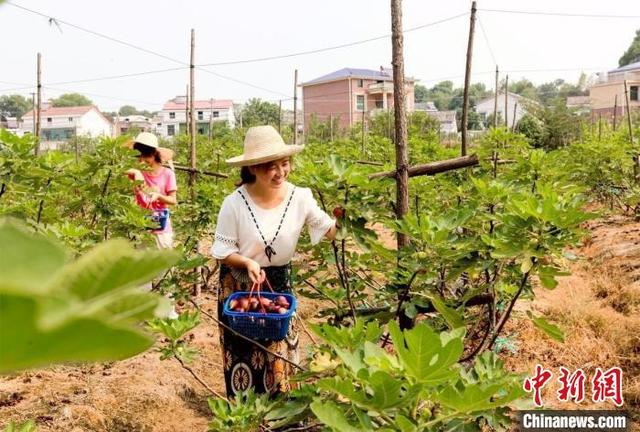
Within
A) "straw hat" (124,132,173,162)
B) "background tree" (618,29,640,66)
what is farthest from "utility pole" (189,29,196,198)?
"background tree" (618,29,640,66)

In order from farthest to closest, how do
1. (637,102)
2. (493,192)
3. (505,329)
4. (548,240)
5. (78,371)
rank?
(637,102) < (505,329) < (78,371) < (493,192) < (548,240)

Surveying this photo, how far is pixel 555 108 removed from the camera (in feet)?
85.4

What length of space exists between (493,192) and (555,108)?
2565cm

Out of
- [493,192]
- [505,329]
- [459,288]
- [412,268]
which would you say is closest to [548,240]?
[412,268]

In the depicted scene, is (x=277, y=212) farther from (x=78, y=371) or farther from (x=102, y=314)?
(x=102, y=314)

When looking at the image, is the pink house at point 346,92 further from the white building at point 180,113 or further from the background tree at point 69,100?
the background tree at point 69,100

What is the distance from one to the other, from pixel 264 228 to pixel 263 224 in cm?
2

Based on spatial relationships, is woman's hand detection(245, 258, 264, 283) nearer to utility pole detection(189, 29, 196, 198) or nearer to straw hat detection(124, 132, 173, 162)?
straw hat detection(124, 132, 173, 162)

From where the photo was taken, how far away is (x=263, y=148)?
251cm

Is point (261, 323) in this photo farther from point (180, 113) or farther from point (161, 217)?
point (180, 113)

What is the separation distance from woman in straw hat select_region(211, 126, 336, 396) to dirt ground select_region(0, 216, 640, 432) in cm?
62

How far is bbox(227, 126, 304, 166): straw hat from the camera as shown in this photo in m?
2.49

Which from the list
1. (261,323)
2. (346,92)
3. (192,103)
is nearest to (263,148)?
(261,323)

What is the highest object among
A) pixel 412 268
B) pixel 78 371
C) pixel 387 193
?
pixel 387 193
